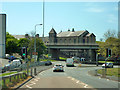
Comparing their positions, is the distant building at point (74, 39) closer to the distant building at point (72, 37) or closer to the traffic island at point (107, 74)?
the distant building at point (72, 37)

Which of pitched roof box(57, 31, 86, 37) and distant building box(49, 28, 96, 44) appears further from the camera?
pitched roof box(57, 31, 86, 37)

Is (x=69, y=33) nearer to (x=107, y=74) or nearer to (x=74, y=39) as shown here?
(x=74, y=39)

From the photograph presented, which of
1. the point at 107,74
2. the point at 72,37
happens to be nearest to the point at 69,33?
the point at 72,37

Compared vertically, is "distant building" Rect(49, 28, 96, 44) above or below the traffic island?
above

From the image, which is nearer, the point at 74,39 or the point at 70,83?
the point at 70,83

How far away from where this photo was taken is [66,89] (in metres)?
16.6

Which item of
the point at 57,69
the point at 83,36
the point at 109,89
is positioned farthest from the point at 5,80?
the point at 83,36

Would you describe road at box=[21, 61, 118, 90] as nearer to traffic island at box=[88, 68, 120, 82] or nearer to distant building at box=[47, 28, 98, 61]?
traffic island at box=[88, 68, 120, 82]

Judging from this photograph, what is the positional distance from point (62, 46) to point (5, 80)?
82.4 m

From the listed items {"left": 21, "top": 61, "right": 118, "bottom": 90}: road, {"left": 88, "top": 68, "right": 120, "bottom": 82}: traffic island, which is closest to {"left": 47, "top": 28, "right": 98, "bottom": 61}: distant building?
{"left": 88, "top": 68, "right": 120, "bottom": 82}: traffic island

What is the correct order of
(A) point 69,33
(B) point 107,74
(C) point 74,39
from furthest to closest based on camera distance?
1. (A) point 69,33
2. (C) point 74,39
3. (B) point 107,74

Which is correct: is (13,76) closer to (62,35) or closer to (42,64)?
(42,64)

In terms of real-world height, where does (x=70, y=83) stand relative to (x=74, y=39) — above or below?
below

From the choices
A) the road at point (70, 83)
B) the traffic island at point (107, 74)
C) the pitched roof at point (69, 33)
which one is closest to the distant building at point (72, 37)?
the pitched roof at point (69, 33)
